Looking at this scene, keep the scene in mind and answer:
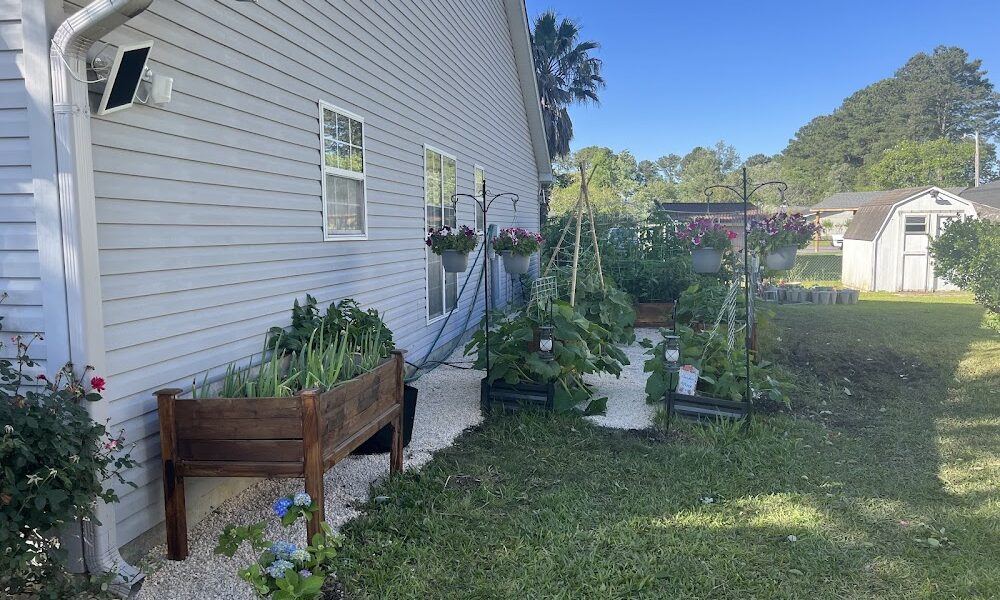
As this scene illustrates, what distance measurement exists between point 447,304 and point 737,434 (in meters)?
4.01

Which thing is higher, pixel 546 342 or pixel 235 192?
pixel 235 192

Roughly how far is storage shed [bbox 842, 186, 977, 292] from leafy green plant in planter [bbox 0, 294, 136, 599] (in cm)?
1734

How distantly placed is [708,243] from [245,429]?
459 cm

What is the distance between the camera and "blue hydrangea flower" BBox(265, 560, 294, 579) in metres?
2.00

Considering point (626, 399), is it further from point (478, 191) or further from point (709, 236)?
point (478, 191)

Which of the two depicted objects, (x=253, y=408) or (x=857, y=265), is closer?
(x=253, y=408)

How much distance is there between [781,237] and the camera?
5637mm

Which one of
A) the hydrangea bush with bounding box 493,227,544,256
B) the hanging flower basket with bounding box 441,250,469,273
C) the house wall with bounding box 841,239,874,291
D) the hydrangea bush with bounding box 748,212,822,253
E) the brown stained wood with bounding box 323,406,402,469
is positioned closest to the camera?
the brown stained wood with bounding box 323,406,402,469

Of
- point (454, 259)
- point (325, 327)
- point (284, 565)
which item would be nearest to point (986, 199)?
point (454, 259)

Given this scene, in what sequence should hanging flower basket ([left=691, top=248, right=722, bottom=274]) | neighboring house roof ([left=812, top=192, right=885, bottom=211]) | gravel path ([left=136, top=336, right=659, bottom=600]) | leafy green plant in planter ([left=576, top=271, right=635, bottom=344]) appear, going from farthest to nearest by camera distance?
neighboring house roof ([left=812, top=192, right=885, bottom=211]) → leafy green plant in planter ([left=576, top=271, right=635, bottom=344]) → hanging flower basket ([left=691, top=248, right=722, bottom=274]) → gravel path ([left=136, top=336, right=659, bottom=600])

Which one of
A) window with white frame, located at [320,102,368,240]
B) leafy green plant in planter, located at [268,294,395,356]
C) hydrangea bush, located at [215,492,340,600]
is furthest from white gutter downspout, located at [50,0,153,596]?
window with white frame, located at [320,102,368,240]

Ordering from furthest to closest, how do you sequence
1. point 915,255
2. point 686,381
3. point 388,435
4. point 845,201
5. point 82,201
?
point 845,201, point 915,255, point 686,381, point 388,435, point 82,201

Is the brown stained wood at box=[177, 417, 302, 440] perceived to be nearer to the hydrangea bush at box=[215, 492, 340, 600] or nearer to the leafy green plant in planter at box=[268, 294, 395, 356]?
the hydrangea bush at box=[215, 492, 340, 600]

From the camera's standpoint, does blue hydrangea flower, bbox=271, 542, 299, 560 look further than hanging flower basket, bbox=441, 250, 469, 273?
No
